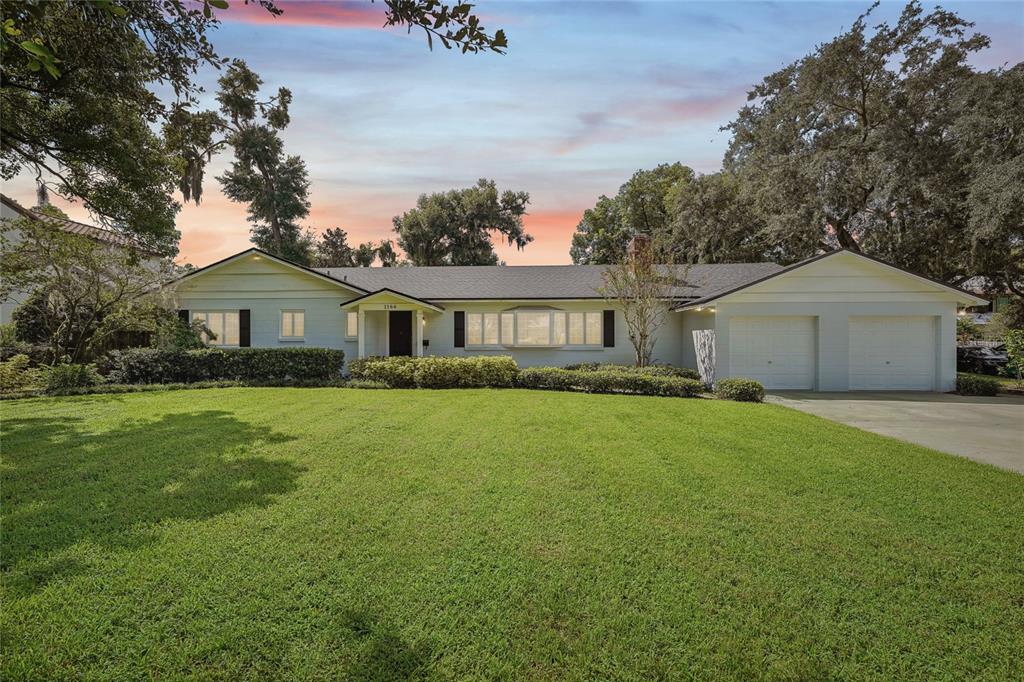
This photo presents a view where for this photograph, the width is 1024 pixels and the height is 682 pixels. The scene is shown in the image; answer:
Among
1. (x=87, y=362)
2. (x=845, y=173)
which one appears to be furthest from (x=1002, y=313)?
(x=87, y=362)

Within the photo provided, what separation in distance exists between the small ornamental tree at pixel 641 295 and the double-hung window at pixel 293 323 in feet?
36.7

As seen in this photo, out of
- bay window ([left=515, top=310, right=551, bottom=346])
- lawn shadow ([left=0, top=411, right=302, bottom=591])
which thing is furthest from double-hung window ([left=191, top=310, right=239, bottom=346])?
bay window ([left=515, top=310, right=551, bottom=346])

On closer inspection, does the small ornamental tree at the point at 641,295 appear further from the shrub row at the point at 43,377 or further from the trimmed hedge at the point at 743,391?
the shrub row at the point at 43,377

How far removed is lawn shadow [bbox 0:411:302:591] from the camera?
→ 3.81m

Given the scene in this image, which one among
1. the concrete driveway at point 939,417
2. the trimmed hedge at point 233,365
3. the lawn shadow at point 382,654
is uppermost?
the trimmed hedge at point 233,365

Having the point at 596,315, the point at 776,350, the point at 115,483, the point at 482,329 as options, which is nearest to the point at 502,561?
the point at 115,483

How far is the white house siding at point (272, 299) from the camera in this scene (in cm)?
1711

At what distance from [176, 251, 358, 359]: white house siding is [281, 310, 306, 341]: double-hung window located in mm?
138

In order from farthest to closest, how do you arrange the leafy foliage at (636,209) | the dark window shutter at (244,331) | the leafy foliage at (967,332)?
the leafy foliage at (636,209), the leafy foliage at (967,332), the dark window shutter at (244,331)

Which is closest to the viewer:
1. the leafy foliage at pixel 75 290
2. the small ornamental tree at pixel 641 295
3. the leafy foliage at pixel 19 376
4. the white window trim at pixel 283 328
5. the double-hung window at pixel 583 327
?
the leafy foliage at pixel 19 376

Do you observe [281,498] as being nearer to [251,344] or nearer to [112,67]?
[112,67]

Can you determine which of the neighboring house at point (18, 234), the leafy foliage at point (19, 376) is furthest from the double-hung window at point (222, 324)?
the leafy foliage at point (19, 376)

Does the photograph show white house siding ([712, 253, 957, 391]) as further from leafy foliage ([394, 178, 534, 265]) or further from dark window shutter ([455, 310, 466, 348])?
leafy foliage ([394, 178, 534, 265])

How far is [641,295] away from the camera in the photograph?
50.6 feet
